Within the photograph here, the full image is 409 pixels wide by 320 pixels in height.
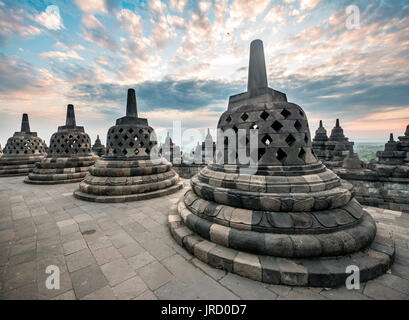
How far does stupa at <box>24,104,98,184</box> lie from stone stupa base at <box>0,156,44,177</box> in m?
2.96

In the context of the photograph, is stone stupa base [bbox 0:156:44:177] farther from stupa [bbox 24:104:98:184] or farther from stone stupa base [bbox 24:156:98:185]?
stone stupa base [bbox 24:156:98:185]

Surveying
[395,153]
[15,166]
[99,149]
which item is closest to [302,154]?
[395,153]

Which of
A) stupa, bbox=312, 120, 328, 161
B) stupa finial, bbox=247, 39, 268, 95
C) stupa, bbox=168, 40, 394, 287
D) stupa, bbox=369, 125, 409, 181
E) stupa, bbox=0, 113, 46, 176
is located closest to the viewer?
stupa, bbox=168, 40, 394, 287

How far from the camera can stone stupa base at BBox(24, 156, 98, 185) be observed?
9.46 m

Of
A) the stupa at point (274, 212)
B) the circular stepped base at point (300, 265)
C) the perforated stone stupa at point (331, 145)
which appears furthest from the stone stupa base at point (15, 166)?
the perforated stone stupa at point (331, 145)

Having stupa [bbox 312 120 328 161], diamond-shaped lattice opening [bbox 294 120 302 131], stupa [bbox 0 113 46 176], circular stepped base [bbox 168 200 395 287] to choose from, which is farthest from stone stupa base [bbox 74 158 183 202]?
stupa [bbox 312 120 328 161]

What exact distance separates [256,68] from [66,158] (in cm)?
1140

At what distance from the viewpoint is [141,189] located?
22.2ft

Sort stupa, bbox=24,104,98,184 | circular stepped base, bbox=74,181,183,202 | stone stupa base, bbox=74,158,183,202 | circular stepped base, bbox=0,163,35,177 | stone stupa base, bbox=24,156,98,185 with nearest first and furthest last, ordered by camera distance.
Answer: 1. circular stepped base, bbox=74,181,183,202
2. stone stupa base, bbox=74,158,183,202
3. stone stupa base, bbox=24,156,98,185
4. stupa, bbox=24,104,98,184
5. circular stepped base, bbox=0,163,35,177

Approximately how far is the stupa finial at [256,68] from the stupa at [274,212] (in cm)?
2

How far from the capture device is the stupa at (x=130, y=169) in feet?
21.5

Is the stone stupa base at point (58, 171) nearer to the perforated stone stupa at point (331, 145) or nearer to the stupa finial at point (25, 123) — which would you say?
the stupa finial at point (25, 123)

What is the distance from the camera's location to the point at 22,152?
12898 mm
